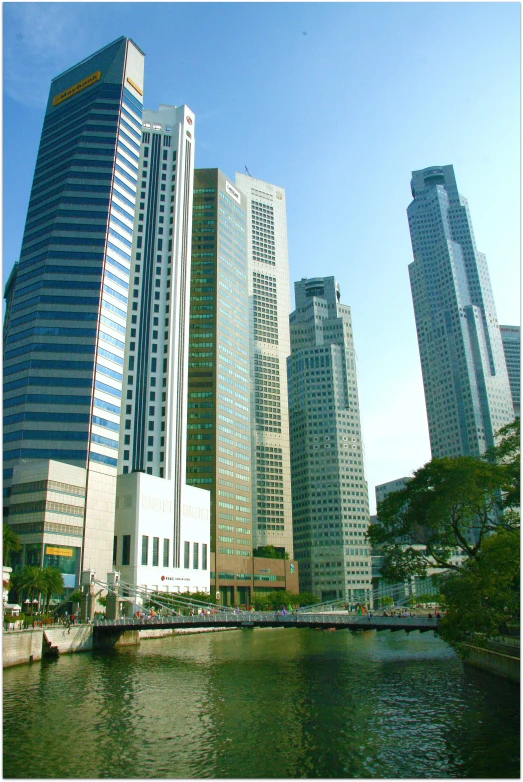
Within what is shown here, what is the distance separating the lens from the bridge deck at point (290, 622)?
6844cm

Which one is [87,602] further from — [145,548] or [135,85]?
[135,85]

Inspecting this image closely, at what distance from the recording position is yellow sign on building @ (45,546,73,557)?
9781cm

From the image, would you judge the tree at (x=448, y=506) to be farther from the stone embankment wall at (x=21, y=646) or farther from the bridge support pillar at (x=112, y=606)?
the bridge support pillar at (x=112, y=606)

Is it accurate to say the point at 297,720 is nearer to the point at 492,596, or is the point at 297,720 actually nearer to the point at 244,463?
the point at 492,596

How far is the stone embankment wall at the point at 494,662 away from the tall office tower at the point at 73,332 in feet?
225

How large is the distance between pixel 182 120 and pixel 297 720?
182075 mm

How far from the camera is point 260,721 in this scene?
1399 inches

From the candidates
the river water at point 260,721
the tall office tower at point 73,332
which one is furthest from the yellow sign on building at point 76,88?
the river water at point 260,721

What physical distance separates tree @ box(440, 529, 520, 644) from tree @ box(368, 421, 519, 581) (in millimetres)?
7829

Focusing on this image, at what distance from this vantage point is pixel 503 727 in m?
32.6

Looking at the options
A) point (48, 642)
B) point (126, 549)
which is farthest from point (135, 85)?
point (48, 642)

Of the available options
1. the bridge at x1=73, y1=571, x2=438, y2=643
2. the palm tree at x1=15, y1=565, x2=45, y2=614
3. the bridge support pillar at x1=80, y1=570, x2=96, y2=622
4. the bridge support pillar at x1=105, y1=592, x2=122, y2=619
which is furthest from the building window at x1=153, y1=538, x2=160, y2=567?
the palm tree at x1=15, y1=565, x2=45, y2=614

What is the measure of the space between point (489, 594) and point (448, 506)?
15.9m

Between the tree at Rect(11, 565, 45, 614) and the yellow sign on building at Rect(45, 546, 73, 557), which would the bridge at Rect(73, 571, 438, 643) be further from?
the yellow sign on building at Rect(45, 546, 73, 557)
